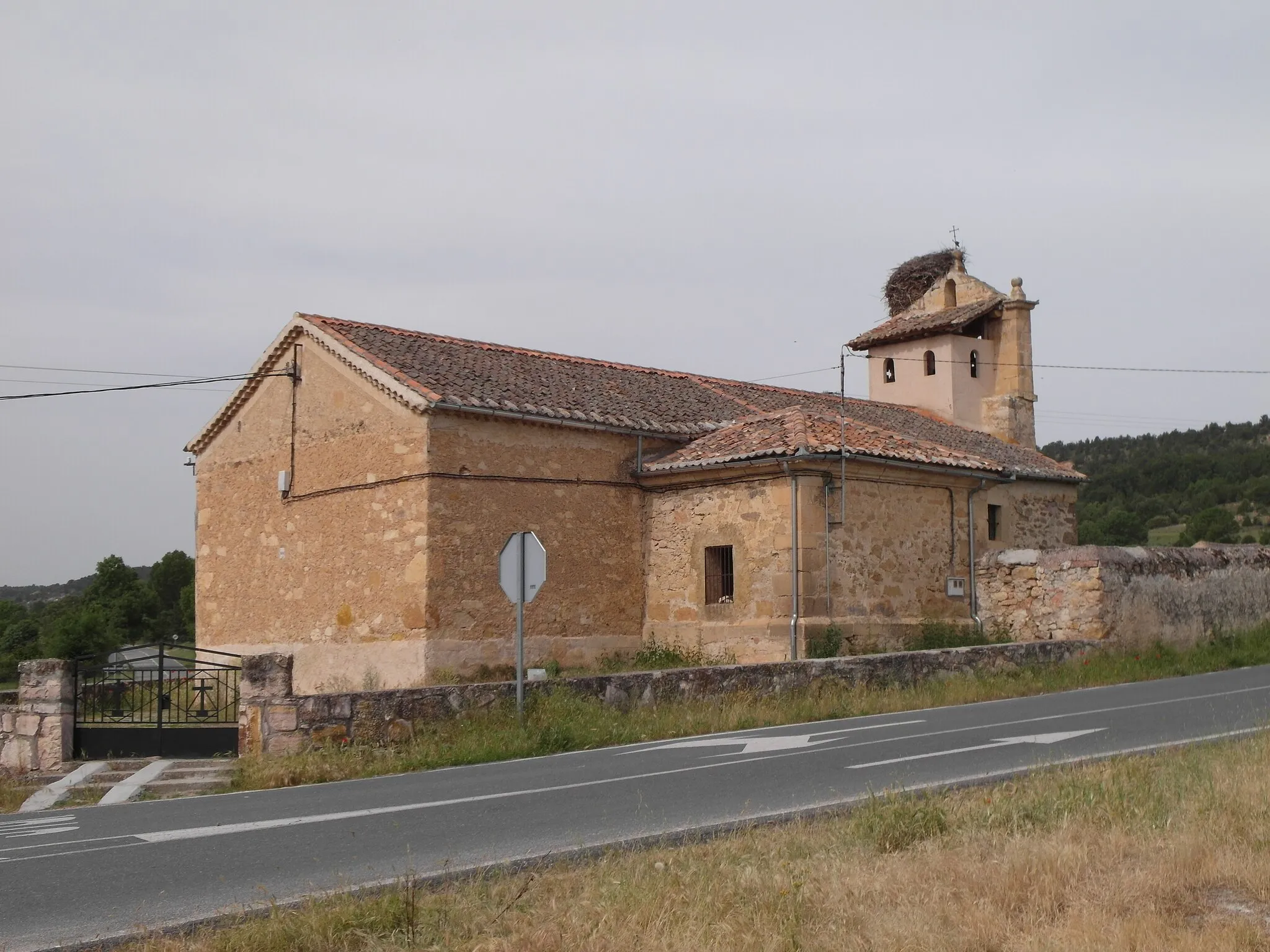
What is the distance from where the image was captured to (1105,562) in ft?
70.3

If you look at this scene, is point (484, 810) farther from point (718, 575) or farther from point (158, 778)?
point (718, 575)

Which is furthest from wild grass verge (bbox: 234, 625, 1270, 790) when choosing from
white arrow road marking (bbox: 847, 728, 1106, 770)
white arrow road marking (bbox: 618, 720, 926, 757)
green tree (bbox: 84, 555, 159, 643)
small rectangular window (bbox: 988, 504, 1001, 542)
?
green tree (bbox: 84, 555, 159, 643)

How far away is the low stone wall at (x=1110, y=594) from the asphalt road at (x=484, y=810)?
6969mm

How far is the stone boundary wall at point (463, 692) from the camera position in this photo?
1280cm

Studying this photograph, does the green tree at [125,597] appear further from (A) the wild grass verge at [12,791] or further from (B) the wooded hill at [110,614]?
(A) the wild grass verge at [12,791]

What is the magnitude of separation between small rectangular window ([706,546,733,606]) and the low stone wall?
Answer: 203 inches

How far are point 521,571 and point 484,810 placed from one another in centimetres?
504

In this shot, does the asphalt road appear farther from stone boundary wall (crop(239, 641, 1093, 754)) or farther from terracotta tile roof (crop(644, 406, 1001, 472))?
terracotta tile roof (crop(644, 406, 1001, 472))

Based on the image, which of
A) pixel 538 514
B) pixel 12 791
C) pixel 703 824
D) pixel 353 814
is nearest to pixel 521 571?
pixel 353 814

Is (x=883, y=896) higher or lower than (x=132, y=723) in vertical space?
higher

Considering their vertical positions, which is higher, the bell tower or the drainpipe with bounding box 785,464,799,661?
the bell tower

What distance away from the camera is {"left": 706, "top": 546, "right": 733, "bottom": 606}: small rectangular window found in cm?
2139

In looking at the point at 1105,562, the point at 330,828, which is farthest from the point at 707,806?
the point at 1105,562

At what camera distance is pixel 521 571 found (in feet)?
45.2
